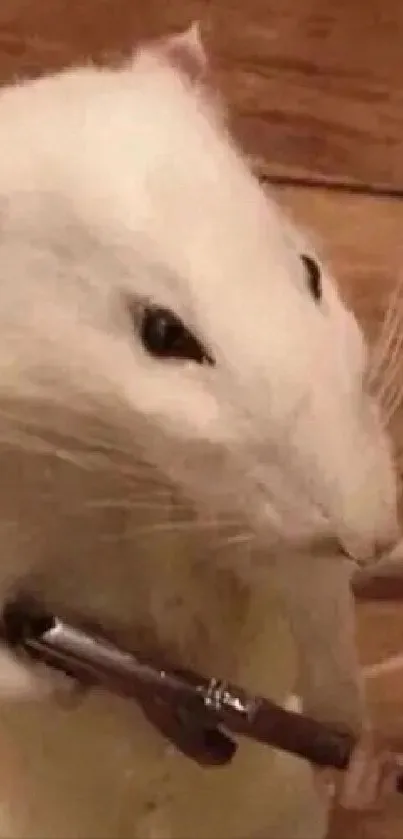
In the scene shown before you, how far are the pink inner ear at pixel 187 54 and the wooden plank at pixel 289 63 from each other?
0.67 ft

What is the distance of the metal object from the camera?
1.50 feet

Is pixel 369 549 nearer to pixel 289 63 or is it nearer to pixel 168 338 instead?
pixel 168 338

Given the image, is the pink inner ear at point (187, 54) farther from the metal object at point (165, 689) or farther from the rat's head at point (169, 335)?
the metal object at point (165, 689)

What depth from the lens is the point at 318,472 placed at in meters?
0.42

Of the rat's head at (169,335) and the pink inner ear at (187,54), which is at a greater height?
the pink inner ear at (187,54)

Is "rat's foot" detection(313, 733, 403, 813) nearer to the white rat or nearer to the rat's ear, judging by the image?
the white rat

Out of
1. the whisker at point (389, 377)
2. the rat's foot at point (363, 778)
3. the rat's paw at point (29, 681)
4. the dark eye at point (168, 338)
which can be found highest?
the dark eye at point (168, 338)

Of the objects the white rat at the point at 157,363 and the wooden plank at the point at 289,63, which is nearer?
the white rat at the point at 157,363

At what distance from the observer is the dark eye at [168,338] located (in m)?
0.43

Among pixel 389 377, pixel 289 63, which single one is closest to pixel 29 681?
pixel 389 377

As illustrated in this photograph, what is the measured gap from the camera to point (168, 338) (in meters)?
0.43

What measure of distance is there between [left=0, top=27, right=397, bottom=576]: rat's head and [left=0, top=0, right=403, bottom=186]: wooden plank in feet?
0.99

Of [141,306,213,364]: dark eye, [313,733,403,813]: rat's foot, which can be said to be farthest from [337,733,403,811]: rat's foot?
[141,306,213,364]: dark eye

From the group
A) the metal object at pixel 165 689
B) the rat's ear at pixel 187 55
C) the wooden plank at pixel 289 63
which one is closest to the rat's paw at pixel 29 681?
the metal object at pixel 165 689
